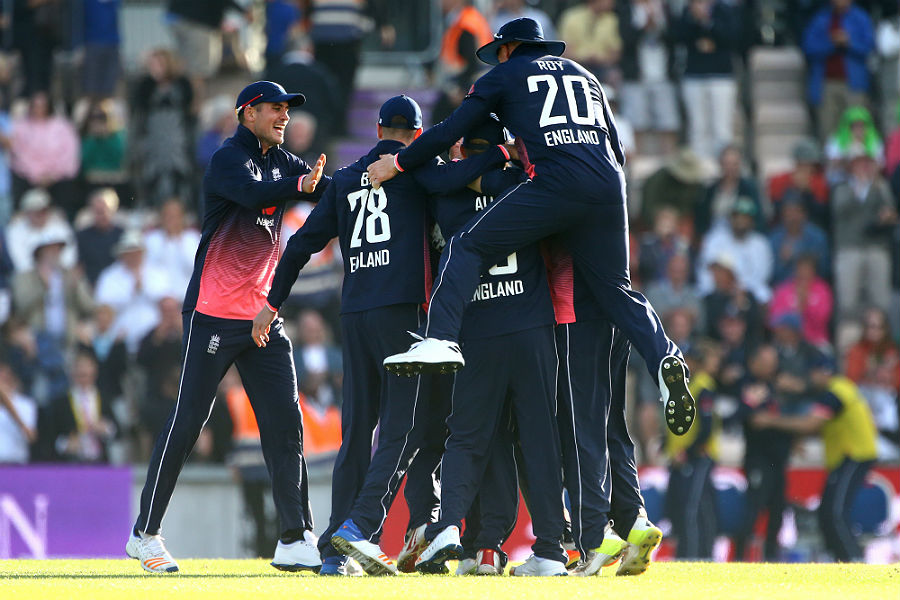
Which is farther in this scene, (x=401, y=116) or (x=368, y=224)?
(x=401, y=116)

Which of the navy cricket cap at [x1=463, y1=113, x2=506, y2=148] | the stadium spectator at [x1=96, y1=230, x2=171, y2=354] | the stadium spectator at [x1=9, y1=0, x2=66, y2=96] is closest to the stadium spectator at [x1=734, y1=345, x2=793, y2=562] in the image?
the stadium spectator at [x1=96, y1=230, x2=171, y2=354]

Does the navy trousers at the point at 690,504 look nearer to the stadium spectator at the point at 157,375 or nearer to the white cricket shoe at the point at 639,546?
the stadium spectator at the point at 157,375

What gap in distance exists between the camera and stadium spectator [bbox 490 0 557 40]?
17.7 m

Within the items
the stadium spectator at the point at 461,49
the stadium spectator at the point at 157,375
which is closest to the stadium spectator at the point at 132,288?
the stadium spectator at the point at 157,375

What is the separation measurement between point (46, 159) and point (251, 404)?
937cm

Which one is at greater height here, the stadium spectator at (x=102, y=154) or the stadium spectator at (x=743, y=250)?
the stadium spectator at (x=102, y=154)

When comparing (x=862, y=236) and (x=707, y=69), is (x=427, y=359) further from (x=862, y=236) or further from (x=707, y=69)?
(x=707, y=69)

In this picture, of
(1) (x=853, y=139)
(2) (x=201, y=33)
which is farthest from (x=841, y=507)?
(2) (x=201, y=33)

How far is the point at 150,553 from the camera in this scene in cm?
832

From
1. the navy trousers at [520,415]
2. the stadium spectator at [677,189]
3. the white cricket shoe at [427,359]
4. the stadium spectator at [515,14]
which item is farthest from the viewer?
the stadium spectator at [515,14]

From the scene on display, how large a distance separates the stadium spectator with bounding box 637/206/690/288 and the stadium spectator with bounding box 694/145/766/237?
14.1 inches

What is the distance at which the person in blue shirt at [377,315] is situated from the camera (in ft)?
25.9

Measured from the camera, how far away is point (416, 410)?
314 inches

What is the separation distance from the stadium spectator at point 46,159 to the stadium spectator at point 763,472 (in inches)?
300
